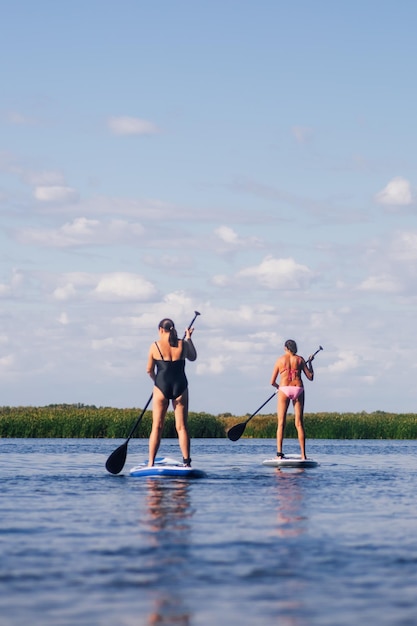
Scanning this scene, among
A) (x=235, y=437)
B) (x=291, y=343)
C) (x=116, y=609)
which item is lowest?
(x=116, y=609)

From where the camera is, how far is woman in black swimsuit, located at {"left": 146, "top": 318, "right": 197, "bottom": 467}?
15.7 meters

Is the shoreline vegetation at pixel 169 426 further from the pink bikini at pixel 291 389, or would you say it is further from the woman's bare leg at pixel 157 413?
the woman's bare leg at pixel 157 413

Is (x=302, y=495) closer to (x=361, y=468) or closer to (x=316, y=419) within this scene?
(x=361, y=468)

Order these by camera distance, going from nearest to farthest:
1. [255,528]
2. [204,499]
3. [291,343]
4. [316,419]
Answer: [255,528]
[204,499]
[291,343]
[316,419]

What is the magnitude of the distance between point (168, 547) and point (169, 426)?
32.9 metres

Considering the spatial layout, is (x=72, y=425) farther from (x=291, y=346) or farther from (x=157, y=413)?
(x=157, y=413)

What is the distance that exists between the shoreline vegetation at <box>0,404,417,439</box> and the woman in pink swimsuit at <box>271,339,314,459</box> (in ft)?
65.3

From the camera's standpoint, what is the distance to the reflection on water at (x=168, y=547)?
6.17 meters

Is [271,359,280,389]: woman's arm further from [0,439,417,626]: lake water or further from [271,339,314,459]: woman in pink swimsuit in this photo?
[0,439,417,626]: lake water

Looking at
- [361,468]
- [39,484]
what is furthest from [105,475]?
[361,468]

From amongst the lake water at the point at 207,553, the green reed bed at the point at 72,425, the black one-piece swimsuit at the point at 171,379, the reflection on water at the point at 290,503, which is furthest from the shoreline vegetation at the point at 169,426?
the lake water at the point at 207,553

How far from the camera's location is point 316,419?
4384cm

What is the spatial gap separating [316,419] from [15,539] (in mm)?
35250

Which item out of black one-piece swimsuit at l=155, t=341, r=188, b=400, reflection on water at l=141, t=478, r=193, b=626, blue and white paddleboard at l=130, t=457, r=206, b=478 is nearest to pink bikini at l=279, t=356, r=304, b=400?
blue and white paddleboard at l=130, t=457, r=206, b=478
